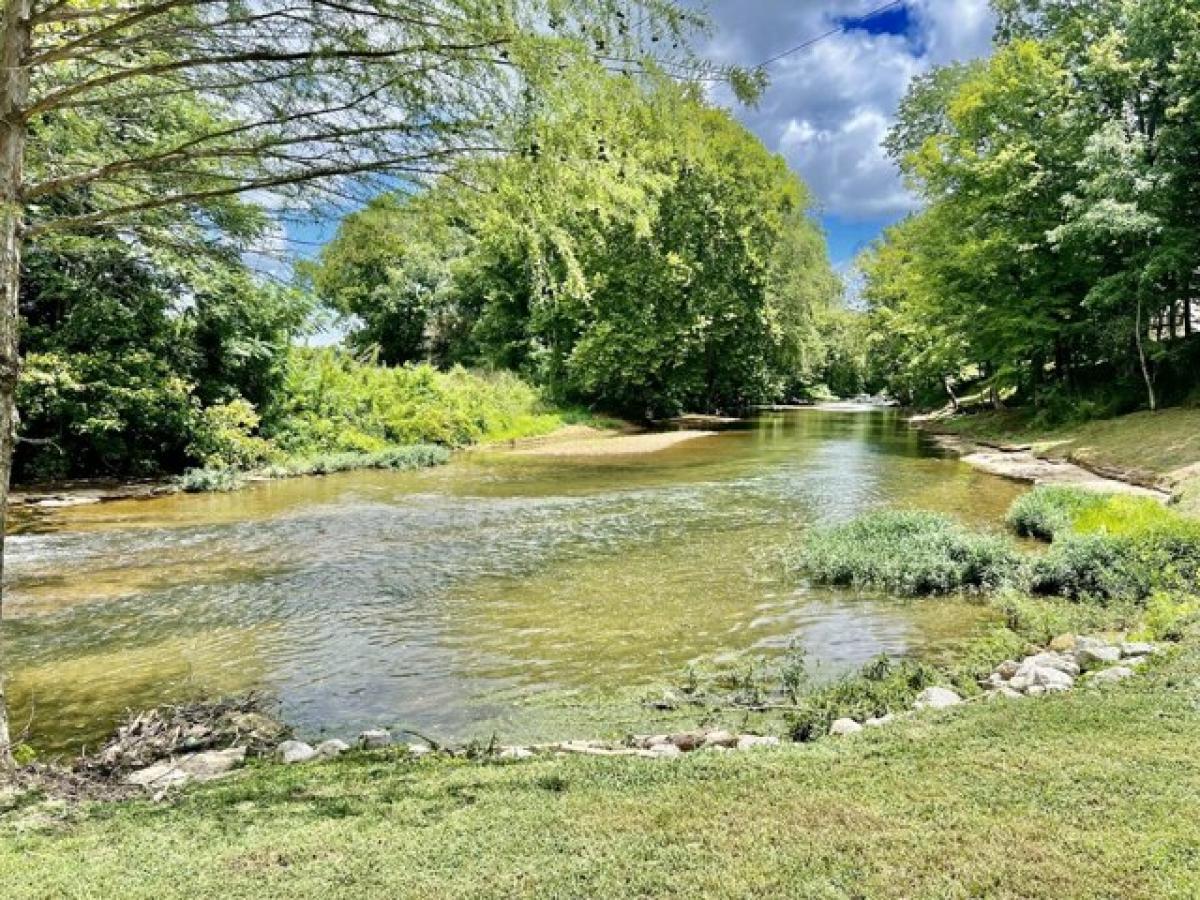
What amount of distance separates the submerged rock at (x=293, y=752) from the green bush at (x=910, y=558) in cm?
678

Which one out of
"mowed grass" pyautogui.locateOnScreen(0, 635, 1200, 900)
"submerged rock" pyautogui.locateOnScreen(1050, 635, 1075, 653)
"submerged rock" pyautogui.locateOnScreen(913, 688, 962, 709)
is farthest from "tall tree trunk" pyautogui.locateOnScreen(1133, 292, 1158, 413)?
"mowed grass" pyautogui.locateOnScreen(0, 635, 1200, 900)

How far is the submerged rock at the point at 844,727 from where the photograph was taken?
5.15m

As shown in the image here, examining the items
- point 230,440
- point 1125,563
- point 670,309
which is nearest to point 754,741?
point 1125,563

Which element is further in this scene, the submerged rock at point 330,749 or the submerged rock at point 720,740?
the submerged rock at point 330,749

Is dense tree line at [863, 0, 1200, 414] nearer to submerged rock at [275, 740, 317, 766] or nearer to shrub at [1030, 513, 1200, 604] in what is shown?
shrub at [1030, 513, 1200, 604]

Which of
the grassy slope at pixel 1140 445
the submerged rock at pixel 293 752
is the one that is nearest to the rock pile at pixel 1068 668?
the submerged rock at pixel 293 752

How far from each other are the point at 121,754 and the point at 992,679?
647 centimetres

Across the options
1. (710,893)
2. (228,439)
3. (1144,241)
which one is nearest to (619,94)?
(710,893)

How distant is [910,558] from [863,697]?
4438 mm

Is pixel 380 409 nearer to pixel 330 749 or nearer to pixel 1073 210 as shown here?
pixel 1073 210

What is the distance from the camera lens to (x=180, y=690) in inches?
282

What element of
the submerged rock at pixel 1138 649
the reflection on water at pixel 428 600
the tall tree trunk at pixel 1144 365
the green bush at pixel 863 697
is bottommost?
the reflection on water at pixel 428 600

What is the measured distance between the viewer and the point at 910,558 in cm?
1000

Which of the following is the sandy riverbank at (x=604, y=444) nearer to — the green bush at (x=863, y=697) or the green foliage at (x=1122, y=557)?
Result: the green foliage at (x=1122, y=557)
